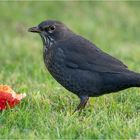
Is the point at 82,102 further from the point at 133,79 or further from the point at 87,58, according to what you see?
the point at 133,79

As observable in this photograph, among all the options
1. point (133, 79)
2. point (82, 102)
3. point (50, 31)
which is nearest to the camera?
point (133, 79)

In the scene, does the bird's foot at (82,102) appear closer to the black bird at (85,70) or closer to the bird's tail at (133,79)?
the black bird at (85,70)

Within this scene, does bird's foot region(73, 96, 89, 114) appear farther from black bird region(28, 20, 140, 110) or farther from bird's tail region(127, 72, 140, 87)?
bird's tail region(127, 72, 140, 87)

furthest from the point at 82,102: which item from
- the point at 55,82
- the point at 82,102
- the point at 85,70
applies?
the point at 55,82

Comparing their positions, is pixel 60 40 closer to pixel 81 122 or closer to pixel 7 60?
pixel 81 122

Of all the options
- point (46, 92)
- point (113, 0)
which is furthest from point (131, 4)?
point (46, 92)
